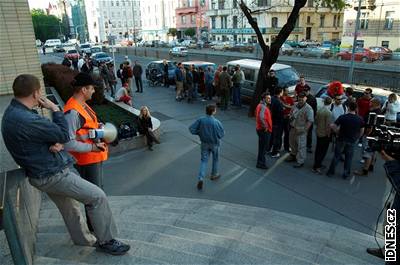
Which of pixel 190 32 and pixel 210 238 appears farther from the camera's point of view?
pixel 190 32

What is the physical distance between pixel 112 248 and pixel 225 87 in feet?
37.2

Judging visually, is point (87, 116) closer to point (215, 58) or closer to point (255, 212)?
point (255, 212)

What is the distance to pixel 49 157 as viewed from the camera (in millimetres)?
3141

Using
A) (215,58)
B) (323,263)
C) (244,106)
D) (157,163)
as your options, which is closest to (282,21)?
(215,58)

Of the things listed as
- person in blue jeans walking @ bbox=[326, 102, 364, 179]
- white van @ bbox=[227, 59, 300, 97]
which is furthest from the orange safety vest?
white van @ bbox=[227, 59, 300, 97]

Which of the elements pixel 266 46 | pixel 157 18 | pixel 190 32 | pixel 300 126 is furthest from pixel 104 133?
pixel 157 18

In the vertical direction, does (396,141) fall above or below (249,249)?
above

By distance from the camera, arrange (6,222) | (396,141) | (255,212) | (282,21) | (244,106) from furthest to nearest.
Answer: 1. (282,21)
2. (244,106)
3. (255,212)
4. (396,141)
5. (6,222)

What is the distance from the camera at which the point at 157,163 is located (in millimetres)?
8719

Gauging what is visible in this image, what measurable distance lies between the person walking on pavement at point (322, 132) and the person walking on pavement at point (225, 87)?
655 centimetres

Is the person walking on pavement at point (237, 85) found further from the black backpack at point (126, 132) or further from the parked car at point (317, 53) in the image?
the parked car at point (317, 53)

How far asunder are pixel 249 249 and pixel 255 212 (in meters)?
1.68

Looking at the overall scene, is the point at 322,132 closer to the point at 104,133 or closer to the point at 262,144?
the point at 262,144

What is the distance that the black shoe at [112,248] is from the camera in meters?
3.61
